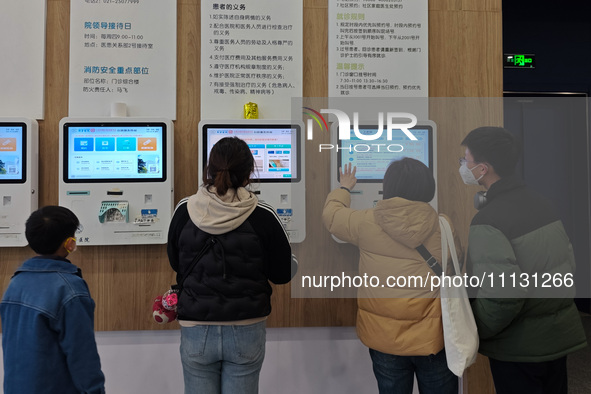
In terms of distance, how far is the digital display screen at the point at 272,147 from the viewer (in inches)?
82.9

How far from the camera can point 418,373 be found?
1.65 meters

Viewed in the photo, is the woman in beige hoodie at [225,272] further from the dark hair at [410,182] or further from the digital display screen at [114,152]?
the digital display screen at [114,152]

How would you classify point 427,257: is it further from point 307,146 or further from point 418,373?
point 307,146

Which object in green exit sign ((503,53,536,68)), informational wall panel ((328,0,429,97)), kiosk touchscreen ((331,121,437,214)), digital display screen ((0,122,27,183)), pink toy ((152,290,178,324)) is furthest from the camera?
green exit sign ((503,53,536,68))

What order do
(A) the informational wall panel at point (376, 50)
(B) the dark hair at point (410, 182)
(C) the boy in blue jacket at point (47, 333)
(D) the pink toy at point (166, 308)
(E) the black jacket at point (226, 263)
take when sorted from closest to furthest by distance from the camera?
(C) the boy in blue jacket at point (47, 333)
(E) the black jacket at point (226, 263)
(B) the dark hair at point (410, 182)
(D) the pink toy at point (166, 308)
(A) the informational wall panel at point (376, 50)

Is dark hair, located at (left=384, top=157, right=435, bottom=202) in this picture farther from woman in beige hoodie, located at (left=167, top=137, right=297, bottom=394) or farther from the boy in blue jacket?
the boy in blue jacket

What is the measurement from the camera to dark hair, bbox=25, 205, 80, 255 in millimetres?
1410

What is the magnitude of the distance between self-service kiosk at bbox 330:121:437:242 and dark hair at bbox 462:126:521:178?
57 cm


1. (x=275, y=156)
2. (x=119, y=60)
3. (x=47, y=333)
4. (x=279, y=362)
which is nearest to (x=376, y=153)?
(x=275, y=156)

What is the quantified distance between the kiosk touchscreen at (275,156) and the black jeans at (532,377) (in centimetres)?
107

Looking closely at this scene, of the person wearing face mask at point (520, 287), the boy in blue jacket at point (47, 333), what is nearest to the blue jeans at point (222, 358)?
the boy in blue jacket at point (47, 333)

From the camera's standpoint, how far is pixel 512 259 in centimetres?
141

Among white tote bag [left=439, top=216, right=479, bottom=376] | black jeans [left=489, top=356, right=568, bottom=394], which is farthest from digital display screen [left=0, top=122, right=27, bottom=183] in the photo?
black jeans [left=489, top=356, right=568, bottom=394]

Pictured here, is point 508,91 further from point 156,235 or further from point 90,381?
point 90,381
